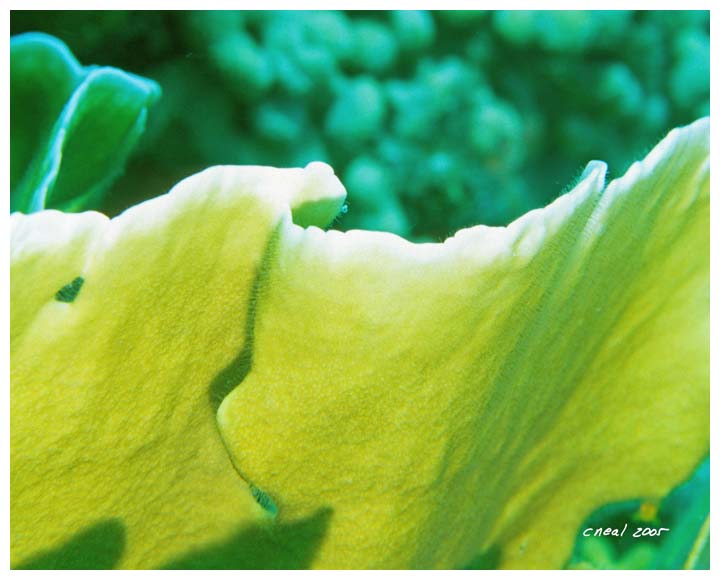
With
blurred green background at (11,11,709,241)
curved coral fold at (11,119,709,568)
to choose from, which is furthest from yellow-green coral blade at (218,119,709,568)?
blurred green background at (11,11,709,241)

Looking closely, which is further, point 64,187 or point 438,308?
point 64,187

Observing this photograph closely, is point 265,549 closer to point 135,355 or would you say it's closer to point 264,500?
point 264,500
